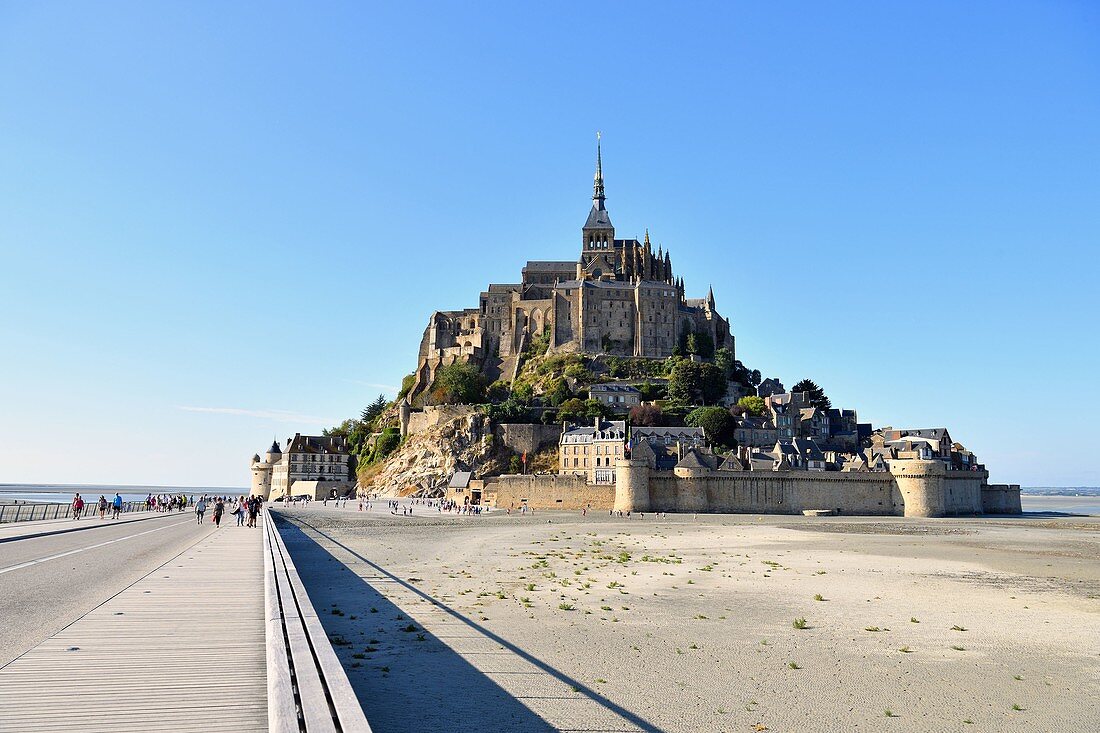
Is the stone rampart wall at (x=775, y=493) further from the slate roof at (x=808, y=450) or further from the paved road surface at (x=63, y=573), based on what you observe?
the paved road surface at (x=63, y=573)

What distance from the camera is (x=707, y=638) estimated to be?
13766mm

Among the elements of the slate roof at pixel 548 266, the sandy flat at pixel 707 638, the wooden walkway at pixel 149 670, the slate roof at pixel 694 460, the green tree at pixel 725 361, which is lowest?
the sandy flat at pixel 707 638

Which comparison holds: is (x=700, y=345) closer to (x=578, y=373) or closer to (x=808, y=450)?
(x=578, y=373)

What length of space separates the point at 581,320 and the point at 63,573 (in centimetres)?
7893

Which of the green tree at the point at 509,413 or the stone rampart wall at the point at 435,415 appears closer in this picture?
the green tree at the point at 509,413

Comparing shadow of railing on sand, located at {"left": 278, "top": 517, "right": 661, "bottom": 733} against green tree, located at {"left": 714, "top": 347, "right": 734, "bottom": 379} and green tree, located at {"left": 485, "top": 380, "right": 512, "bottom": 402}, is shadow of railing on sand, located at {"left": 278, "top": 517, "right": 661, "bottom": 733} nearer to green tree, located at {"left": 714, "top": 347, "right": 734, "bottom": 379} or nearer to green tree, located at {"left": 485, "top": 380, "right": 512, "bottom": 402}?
green tree, located at {"left": 485, "top": 380, "right": 512, "bottom": 402}

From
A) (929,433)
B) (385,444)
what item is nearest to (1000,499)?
(929,433)

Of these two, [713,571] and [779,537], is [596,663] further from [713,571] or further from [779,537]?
[779,537]

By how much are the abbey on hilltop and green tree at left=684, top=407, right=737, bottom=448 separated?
62.7 ft

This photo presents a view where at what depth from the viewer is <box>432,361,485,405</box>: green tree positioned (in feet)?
275

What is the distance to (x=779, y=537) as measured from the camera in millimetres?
38281

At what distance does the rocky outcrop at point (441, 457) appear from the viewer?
73.0 m

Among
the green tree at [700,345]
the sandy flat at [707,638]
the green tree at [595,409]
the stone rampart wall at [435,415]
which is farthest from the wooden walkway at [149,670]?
the green tree at [700,345]

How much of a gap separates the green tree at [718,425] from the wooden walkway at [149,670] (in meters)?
61.9
